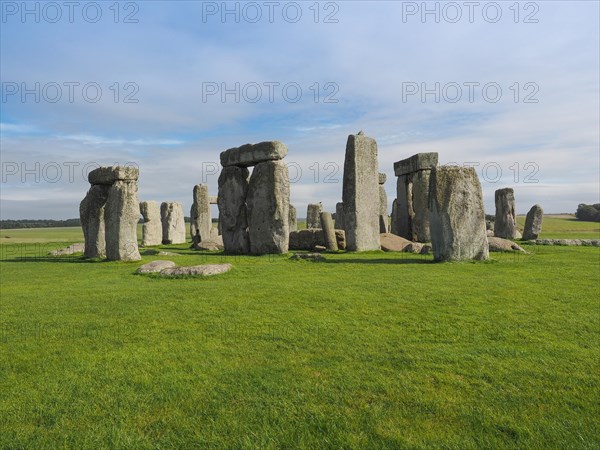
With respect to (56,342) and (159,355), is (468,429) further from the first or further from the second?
(56,342)

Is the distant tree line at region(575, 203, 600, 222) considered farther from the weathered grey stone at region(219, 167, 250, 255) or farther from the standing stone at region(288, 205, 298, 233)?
the weathered grey stone at region(219, 167, 250, 255)

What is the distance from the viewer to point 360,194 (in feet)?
53.1

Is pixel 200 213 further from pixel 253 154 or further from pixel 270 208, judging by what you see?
pixel 270 208

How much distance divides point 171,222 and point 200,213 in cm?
385

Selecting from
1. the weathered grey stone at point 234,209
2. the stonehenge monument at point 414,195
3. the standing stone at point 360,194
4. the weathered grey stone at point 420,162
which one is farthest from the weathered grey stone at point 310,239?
the weathered grey stone at point 420,162

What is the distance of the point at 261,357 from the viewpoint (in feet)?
14.9

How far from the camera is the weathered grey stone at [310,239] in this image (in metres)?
18.2

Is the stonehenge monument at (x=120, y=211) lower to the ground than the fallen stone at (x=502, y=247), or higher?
higher

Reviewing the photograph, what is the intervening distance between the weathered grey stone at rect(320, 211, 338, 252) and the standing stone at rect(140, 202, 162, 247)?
1373cm

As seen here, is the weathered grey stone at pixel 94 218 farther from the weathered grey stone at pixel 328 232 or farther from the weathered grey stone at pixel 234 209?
the weathered grey stone at pixel 328 232

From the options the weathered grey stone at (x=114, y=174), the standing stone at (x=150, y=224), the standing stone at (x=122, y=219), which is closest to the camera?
the standing stone at (x=122, y=219)

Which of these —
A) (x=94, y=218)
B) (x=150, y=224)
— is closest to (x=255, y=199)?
(x=94, y=218)

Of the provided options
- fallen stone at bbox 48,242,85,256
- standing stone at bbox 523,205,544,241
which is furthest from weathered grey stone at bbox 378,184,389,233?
fallen stone at bbox 48,242,85,256

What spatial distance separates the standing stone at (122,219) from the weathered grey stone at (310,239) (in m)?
7.58
